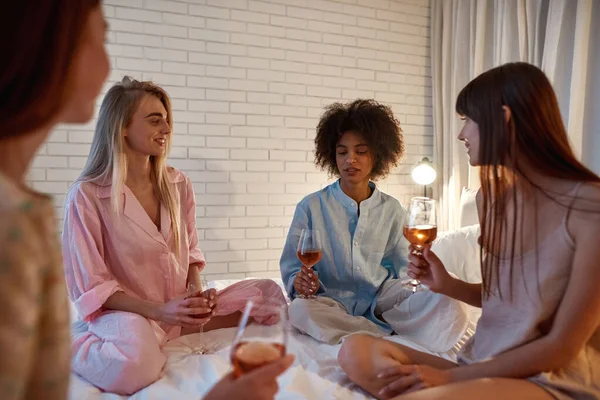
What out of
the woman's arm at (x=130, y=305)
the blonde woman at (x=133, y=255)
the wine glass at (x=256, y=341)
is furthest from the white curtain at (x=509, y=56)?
the wine glass at (x=256, y=341)

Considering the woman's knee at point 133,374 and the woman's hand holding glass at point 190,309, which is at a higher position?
the woman's hand holding glass at point 190,309

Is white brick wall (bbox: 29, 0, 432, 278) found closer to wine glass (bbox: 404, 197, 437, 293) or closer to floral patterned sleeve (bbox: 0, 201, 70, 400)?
wine glass (bbox: 404, 197, 437, 293)

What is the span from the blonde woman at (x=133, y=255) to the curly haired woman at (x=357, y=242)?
0.74ft

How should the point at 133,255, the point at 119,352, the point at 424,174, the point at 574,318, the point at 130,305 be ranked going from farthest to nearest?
the point at 424,174 → the point at 133,255 → the point at 130,305 → the point at 119,352 → the point at 574,318

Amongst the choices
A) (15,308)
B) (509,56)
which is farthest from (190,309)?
(509,56)

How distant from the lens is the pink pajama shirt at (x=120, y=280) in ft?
5.23

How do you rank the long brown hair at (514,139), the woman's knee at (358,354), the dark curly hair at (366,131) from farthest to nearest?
1. the dark curly hair at (366,131)
2. the woman's knee at (358,354)
3. the long brown hair at (514,139)

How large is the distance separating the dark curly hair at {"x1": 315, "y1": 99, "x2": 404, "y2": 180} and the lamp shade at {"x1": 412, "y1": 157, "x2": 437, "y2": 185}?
120 cm

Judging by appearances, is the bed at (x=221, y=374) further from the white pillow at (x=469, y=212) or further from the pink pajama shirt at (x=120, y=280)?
the white pillow at (x=469, y=212)

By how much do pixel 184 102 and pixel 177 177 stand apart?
139 cm

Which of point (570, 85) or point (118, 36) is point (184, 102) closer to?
point (118, 36)

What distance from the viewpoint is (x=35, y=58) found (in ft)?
1.84

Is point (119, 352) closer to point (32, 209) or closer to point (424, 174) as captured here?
point (32, 209)

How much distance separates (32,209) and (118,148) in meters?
1.56
